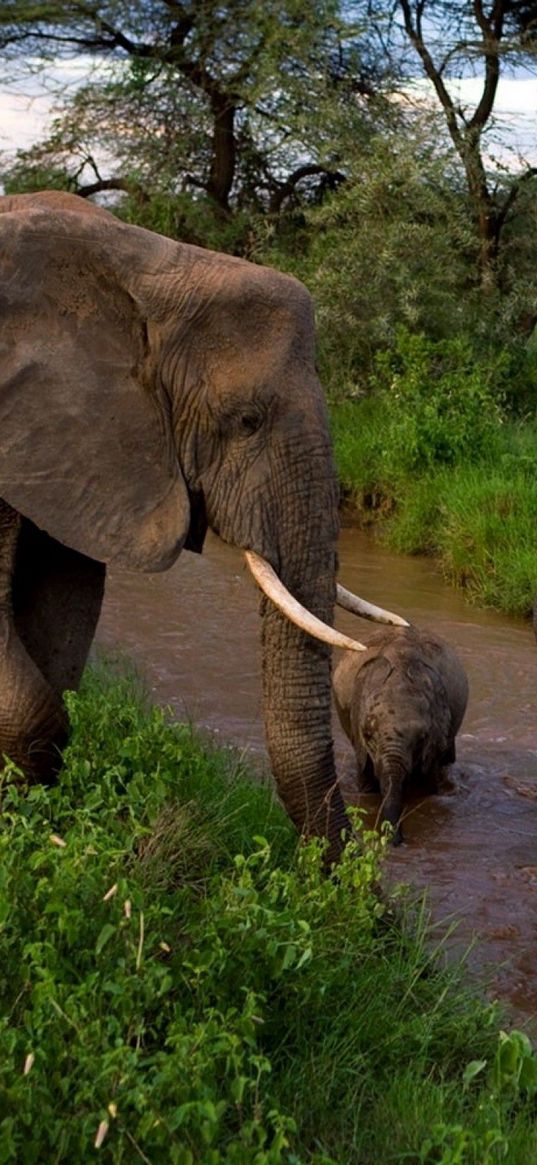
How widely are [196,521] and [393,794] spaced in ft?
7.19

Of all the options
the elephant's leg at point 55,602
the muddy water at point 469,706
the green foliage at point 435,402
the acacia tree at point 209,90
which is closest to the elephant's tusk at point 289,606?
the elephant's leg at point 55,602

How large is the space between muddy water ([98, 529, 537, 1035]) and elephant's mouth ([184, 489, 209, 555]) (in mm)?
1272

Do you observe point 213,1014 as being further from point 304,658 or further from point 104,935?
point 304,658

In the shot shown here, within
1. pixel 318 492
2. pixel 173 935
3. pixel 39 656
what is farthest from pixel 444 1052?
pixel 39 656

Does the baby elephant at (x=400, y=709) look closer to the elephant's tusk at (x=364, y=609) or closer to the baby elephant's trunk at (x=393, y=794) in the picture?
the baby elephant's trunk at (x=393, y=794)

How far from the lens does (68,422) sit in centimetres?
445

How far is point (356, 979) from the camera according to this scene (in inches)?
160

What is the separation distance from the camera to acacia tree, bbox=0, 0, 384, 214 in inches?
590

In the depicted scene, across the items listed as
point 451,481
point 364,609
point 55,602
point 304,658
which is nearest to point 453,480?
point 451,481

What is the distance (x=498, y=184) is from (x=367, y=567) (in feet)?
16.9

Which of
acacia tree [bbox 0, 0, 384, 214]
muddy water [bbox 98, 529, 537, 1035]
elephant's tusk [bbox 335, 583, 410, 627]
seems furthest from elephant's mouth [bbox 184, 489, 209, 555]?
acacia tree [bbox 0, 0, 384, 214]

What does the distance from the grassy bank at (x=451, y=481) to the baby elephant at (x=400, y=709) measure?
9.43 feet

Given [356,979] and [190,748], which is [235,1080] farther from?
[190,748]

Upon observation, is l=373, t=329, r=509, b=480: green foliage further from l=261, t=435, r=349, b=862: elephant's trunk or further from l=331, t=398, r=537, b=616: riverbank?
l=261, t=435, r=349, b=862: elephant's trunk
